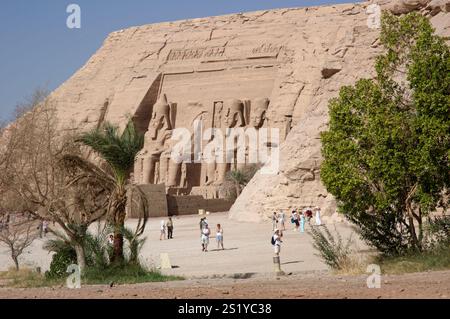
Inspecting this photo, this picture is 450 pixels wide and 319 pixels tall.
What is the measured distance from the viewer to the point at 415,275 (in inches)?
456

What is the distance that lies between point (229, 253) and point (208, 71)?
33.1m

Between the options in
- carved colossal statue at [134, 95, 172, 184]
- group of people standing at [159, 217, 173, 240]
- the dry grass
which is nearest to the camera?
the dry grass

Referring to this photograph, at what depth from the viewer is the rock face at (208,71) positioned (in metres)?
46.6

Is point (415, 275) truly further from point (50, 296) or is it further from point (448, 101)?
point (50, 296)

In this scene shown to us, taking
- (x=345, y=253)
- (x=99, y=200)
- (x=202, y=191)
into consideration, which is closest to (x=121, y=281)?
(x=99, y=200)

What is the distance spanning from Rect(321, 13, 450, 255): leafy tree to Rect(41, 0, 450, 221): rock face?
2391 centimetres

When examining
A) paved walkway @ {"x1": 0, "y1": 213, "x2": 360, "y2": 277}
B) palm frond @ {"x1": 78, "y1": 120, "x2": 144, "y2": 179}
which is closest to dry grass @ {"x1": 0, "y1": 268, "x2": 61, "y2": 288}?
paved walkway @ {"x1": 0, "y1": 213, "x2": 360, "y2": 277}

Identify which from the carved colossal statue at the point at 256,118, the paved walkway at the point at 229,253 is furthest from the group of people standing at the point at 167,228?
the carved colossal statue at the point at 256,118

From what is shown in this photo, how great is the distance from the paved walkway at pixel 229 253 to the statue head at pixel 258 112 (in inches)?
688

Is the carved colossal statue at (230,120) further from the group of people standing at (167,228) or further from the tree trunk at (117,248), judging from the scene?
the tree trunk at (117,248)

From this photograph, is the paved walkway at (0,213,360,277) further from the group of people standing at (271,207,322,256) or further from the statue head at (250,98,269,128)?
the statue head at (250,98,269,128)

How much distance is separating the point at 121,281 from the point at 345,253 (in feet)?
13.8

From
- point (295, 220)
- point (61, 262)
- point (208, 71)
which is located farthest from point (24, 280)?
point (208, 71)

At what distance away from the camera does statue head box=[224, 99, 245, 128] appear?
48.2 metres
